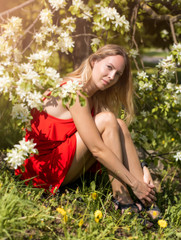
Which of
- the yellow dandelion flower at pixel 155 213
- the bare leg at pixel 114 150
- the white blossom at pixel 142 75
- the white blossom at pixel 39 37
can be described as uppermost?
the white blossom at pixel 39 37

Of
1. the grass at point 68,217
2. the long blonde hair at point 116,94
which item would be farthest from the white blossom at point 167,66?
the grass at point 68,217

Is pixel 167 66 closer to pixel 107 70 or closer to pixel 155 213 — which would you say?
pixel 107 70

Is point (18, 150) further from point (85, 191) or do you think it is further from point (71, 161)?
point (85, 191)

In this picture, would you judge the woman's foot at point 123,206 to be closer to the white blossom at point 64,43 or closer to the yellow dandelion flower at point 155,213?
the yellow dandelion flower at point 155,213

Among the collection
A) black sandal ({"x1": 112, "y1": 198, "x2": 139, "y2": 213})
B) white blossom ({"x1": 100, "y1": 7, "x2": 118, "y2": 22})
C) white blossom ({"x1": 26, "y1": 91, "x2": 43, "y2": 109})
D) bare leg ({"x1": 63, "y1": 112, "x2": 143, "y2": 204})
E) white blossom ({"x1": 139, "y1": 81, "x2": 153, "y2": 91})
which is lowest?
black sandal ({"x1": 112, "y1": 198, "x2": 139, "y2": 213})

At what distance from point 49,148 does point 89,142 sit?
1.14 ft

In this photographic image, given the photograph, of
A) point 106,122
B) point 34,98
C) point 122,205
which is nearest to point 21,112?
point 34,98

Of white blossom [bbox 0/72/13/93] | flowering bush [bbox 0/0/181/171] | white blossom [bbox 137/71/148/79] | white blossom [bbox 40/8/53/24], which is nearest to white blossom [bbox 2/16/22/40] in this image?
flowering bush [bbox 0/0/181/171]

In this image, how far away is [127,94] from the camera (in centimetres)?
289

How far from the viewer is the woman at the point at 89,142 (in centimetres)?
245

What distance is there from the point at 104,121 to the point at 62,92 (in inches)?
27.2

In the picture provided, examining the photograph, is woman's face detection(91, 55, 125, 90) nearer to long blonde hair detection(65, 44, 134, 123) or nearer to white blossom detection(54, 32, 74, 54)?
long blonde hair detection(65, 44, 134, 123)

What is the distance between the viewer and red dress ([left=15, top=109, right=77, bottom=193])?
2.57 metres

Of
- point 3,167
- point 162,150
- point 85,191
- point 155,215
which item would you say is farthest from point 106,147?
point 162,150
